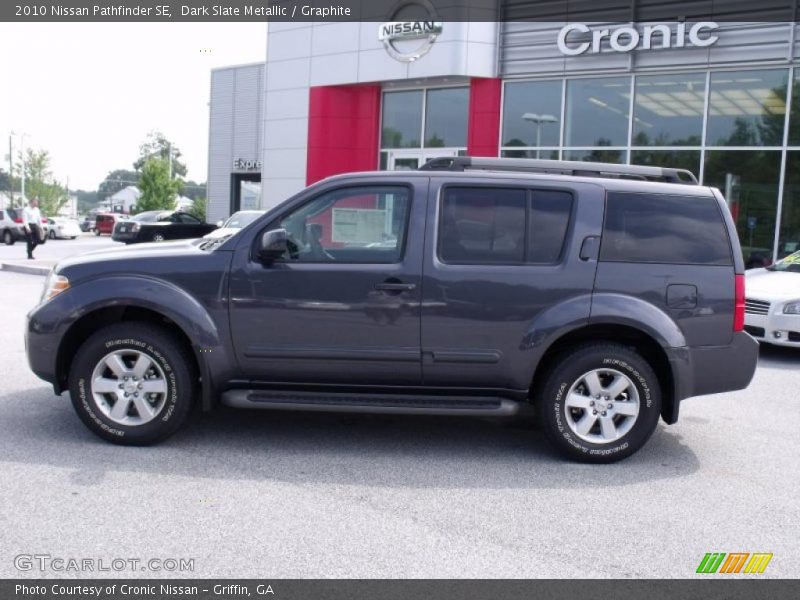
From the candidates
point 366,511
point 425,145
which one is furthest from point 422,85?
point 366,511

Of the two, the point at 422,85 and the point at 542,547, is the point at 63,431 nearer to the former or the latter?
the point at 542,547

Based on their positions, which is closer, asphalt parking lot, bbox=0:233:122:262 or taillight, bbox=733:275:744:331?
taillight, bbox=733:275:744:331

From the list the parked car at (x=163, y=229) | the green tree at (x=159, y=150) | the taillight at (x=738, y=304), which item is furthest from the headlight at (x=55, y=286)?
the green tree at (x=159, y=150)

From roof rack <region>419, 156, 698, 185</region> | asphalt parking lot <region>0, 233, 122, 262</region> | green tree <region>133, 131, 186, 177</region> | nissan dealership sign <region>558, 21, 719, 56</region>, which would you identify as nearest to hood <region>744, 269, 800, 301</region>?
roof rack <region>419, 156, 698, 185</region>

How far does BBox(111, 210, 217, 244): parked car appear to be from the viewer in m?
28.2

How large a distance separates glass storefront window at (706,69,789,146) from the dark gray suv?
496 inches

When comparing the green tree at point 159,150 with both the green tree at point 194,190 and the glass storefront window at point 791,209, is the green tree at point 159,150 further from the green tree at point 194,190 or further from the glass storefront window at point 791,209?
the glass storefront window at point 791,209

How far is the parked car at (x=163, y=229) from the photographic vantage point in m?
28.2

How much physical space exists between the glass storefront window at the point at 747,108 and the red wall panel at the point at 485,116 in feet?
15.4

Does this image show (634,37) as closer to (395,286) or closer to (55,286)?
(395,286)

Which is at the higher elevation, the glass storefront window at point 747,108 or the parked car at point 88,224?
the glass storefront window at point 747,108

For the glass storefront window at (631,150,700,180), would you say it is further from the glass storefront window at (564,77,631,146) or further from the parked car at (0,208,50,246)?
the parked car at (0,208,50,246)

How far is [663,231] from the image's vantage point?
540 cm

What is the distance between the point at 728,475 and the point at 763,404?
231cm
